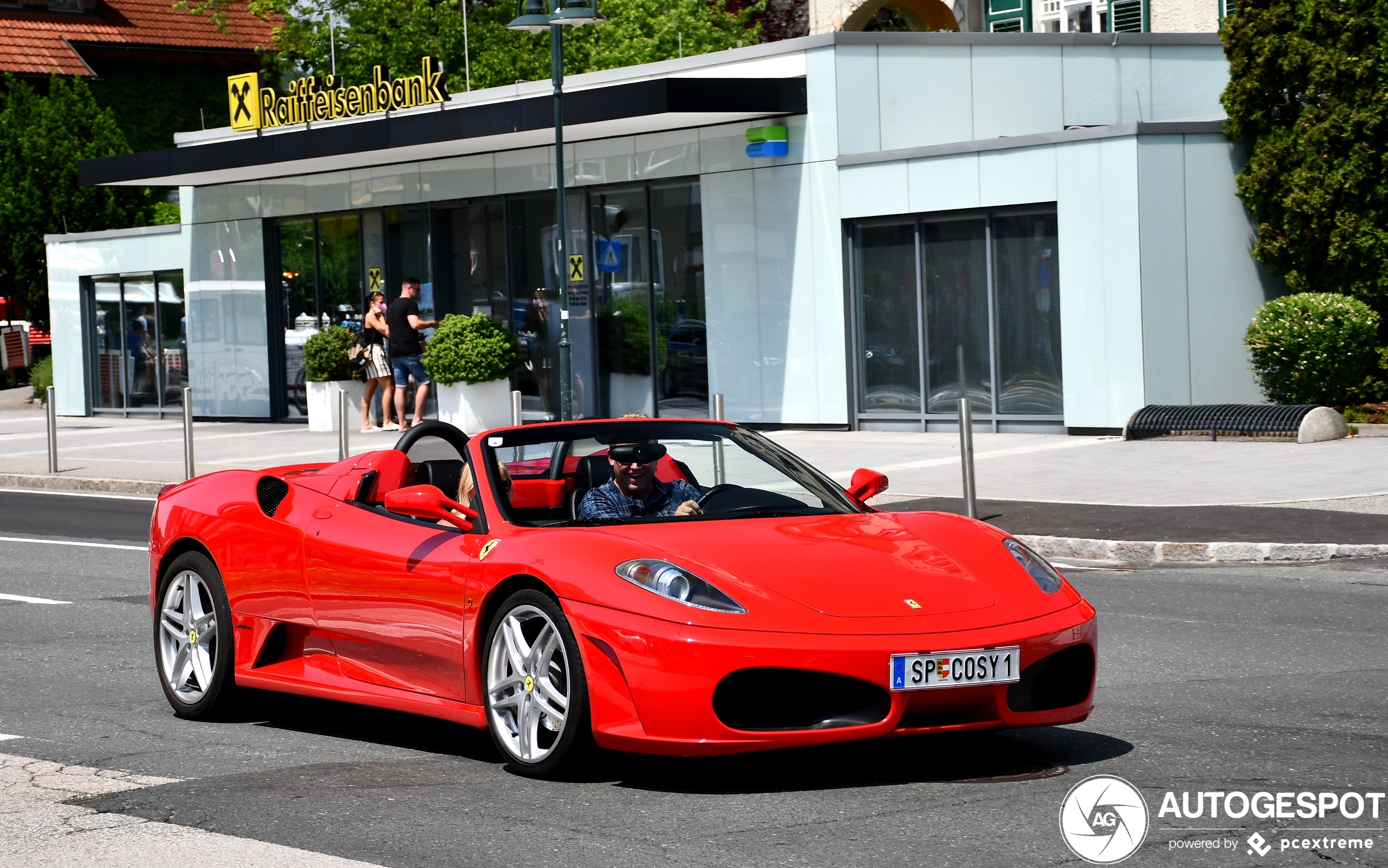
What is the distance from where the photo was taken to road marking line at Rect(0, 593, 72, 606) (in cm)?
1136

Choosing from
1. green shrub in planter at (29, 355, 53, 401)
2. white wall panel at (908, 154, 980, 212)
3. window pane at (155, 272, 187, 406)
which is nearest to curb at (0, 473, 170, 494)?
white wall panel at (908, 154, 980, 212)

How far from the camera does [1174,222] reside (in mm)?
20578

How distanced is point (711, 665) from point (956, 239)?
17260 mm

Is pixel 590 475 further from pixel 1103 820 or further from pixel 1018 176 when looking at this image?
pixel 1018 176

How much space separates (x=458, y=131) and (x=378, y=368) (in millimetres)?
3915

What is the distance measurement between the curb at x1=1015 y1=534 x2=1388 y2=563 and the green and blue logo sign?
1150cm

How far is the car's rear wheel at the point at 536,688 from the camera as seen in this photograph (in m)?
5.71

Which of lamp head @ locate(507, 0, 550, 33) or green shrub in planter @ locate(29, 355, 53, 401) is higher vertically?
lamp head @ locate(507, 0, 550, 33)

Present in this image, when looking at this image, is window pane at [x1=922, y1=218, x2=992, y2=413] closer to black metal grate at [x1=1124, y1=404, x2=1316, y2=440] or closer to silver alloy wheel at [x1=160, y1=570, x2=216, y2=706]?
black metal grate at [x1=1124, y1=404, x2=1316, y2=440]

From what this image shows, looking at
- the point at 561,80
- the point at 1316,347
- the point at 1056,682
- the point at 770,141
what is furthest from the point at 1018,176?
the point at 1056,682

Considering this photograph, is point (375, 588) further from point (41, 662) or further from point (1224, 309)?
point (1224, 309)

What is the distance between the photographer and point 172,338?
33.8 metres

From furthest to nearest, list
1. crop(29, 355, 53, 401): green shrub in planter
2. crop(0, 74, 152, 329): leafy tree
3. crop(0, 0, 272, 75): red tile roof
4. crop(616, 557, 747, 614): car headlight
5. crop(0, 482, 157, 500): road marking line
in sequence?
crop(0, 0, 272, 75): red tile roof → crop(0, 74, 152, 329): leafy tree → crop(29, 355, 53, 401): green shrub in planter → crop(0, 482, 157, 500): road marking line → crop(616, 557, 747, 614): car headlight

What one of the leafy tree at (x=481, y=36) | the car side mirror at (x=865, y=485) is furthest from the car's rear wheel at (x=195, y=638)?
the leafy tree at (x=481, y=36)
